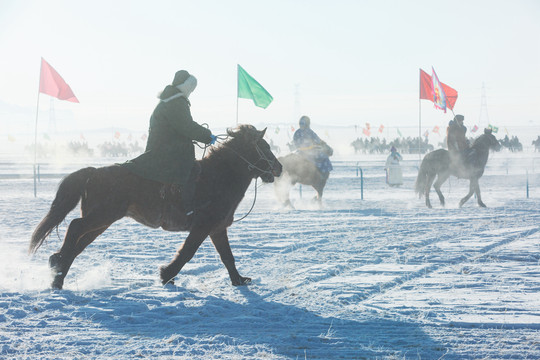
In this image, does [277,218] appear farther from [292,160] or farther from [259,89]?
[259,89]

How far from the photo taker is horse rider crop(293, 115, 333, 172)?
16219mm

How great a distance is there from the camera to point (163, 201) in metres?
6.40

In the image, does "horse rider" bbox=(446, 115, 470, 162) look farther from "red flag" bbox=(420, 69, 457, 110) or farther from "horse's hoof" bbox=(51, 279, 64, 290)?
"horse's hoof" bbox=(51, 279, 64, 290)

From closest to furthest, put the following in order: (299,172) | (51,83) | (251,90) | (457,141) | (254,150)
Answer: (254,150), (299,172), (457,141), (251,90), (51,83)

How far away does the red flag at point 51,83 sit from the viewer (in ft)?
65.0

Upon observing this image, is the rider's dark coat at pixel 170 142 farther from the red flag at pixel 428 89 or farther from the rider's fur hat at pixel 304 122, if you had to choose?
the red flag at pixel 428 89

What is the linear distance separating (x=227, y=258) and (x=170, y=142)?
4.59 feet

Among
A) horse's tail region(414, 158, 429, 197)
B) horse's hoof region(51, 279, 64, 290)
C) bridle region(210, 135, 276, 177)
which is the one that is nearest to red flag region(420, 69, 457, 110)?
horse's tail region(414, 158, 429, 197)

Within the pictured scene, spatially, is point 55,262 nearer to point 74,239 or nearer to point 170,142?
point 74,239

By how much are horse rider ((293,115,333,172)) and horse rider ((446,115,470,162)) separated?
3205 millimetres

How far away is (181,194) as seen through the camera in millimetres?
6449

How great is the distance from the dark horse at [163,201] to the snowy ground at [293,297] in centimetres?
42

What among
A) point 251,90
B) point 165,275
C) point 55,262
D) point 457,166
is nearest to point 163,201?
point 165,275

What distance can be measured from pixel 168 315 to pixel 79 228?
1.39 metres
